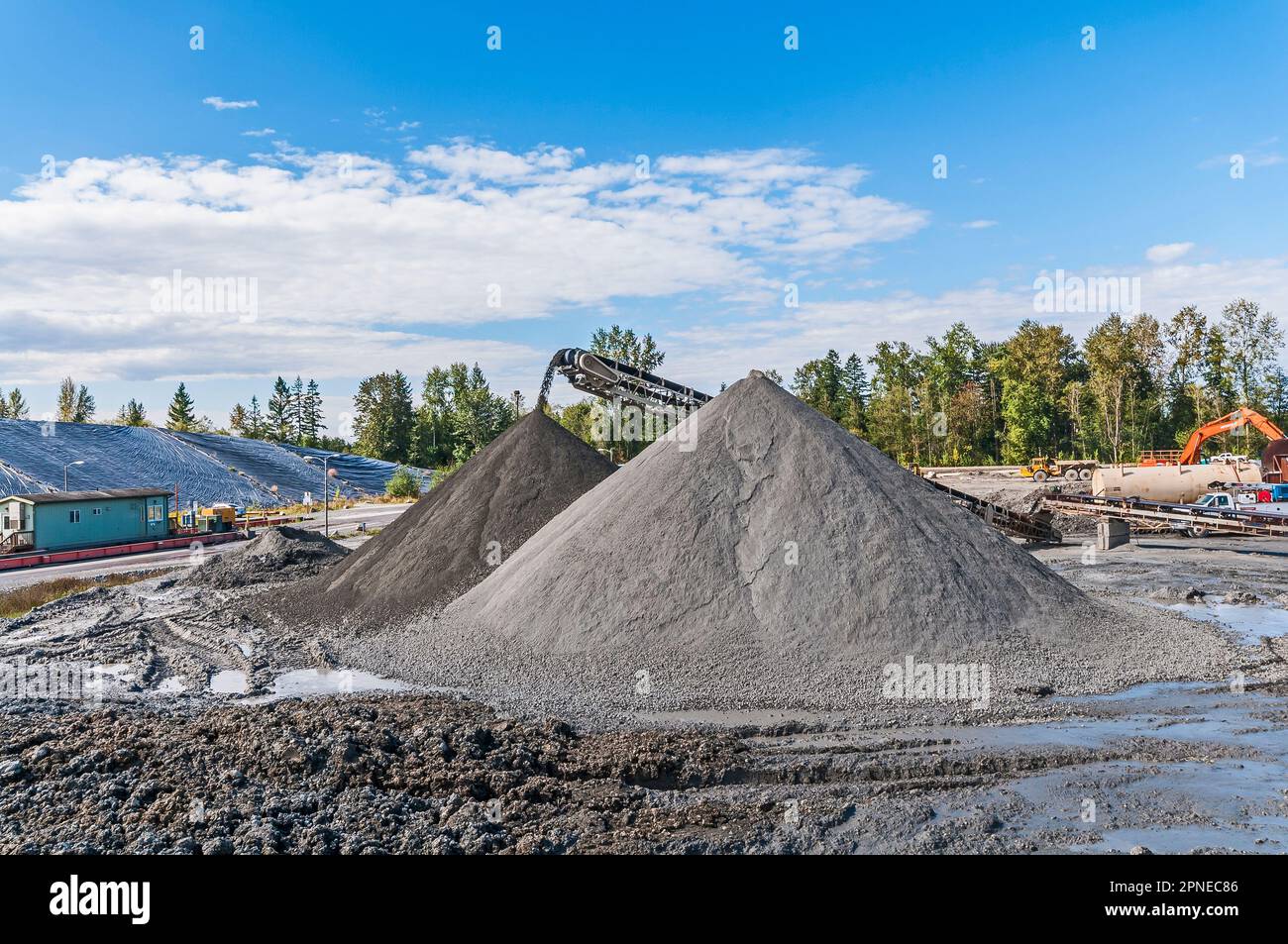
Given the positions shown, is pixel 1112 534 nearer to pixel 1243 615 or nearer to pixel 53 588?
pixel 1243 615

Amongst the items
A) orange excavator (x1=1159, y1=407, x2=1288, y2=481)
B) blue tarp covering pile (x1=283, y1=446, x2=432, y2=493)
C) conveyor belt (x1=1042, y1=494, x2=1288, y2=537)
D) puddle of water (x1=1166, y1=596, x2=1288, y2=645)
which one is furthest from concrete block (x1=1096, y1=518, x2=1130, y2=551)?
blue tarp covering pile (x1=283, y1=446, x2=432, y2=493)

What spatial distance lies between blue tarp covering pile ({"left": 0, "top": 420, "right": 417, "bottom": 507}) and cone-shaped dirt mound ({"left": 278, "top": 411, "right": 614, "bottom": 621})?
157ft

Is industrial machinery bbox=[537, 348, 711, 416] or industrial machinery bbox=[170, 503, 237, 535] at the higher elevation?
industrial machinery bbox=[537, 348, 711, 416]

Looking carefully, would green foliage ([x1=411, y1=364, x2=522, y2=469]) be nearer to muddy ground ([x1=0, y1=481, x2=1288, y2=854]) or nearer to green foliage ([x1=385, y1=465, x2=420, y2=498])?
green foliage ([x1=385, y1=465, x2=420, y2=498])

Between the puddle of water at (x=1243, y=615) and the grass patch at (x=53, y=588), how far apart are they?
27.8 meters

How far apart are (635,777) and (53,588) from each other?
23124 mm

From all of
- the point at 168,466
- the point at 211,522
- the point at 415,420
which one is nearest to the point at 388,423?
the point at 415,420

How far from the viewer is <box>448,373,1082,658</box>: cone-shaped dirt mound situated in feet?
46.2

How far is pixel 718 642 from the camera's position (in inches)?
544

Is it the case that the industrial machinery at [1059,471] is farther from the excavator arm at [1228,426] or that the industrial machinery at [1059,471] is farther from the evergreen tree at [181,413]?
the evergreen tree at [181,413]
